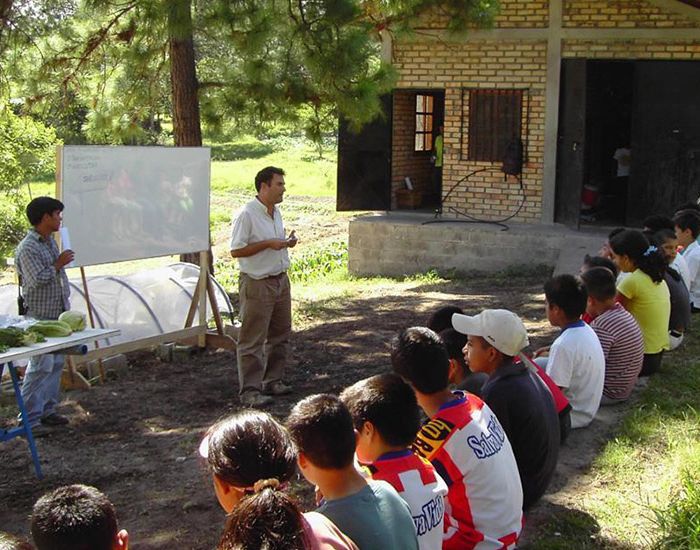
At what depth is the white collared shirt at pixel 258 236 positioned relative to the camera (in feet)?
23.4

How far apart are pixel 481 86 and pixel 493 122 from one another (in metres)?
0.56

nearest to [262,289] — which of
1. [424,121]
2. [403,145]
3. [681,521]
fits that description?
[681,521]

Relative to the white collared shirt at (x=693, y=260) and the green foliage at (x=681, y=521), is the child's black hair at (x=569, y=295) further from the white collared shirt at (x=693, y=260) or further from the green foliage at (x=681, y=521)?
the white collared shirt at (x=693, y=260)

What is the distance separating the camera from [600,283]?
6.00m

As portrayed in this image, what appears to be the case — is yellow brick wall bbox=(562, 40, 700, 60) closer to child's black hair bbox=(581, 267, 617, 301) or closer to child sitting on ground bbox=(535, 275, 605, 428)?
child's black hair bbox=(581, 267, 617, 301)

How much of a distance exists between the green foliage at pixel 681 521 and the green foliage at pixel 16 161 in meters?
17.7

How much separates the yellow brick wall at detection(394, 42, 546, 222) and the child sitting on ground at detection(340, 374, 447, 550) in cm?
1092

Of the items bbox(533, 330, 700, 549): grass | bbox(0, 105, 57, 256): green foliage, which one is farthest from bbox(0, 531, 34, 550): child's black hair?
bbox(0, 105, 57, 256): green foliage

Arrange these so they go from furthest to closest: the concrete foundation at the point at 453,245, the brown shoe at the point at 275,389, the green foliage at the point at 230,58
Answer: the concrete foundation at the point at 453,245 < the green foliage at the point at 230,58 < the brown shoe at the point at 275,389

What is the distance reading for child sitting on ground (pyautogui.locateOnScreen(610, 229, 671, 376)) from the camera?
6.65 m

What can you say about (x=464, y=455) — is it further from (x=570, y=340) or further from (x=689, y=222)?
(x=689, y=222)

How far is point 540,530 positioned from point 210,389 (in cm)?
406

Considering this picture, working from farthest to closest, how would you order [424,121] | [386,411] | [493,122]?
[424,121], [493,122], [386,411]

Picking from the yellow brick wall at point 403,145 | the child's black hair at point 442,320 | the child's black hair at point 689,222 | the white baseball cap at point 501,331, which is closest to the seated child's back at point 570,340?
the child's black hair at point 442,320
